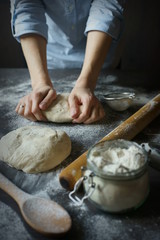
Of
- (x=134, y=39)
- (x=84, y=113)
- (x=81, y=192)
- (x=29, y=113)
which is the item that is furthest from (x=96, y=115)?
(x=134, y=39)

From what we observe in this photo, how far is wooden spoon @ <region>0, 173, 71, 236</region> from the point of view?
2.01 ft

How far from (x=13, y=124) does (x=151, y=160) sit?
613 mm

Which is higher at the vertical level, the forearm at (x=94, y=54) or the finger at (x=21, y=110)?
the forearm at (x=94, y=54)

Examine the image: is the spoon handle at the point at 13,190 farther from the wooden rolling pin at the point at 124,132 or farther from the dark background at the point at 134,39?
the dark background at the point at 134,39

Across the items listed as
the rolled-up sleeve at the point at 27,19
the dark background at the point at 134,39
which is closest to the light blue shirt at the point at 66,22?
the rolled-up sleeve at the point at 27,19

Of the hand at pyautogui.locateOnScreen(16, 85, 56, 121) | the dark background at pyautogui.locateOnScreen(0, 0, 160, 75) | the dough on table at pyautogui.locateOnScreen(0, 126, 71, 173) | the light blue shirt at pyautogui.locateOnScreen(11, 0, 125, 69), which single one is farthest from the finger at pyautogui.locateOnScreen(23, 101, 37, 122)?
the dark background at pyautogui.locateOnScreen(0, 0, 160, 75)

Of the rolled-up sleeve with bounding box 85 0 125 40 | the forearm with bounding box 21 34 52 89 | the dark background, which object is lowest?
the dark background

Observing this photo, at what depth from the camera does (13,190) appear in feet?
2.38

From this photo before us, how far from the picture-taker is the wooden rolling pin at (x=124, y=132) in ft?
2.42

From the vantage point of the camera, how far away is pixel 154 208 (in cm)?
70

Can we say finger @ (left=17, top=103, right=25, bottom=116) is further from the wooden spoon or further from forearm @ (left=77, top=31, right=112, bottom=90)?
the wooden spoon

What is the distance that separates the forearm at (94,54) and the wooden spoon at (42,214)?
0.69 meters

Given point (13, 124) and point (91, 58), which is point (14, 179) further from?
point (91, 58)

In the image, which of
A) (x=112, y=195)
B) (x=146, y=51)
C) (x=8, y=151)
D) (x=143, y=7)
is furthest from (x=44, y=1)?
(x=146, y=51)
